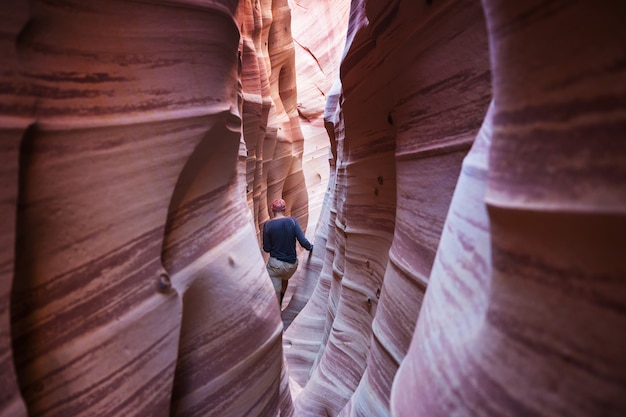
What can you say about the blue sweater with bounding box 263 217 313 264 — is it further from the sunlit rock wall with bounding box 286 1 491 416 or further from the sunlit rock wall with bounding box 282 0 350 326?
the sunlit rock wall with bounding box 282 0 350 326

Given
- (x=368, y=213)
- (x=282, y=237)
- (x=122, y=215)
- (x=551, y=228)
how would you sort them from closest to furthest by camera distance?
(x=551, y=228)
(x=122, y=215)
(x=368, y=213)
(x=282, y=237)

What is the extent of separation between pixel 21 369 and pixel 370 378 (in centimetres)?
84

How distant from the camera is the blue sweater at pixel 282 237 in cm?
278

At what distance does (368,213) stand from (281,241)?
1326 millimetres

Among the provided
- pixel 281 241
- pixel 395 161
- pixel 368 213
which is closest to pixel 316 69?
pixel 281 241

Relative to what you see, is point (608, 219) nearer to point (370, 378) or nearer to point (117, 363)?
point (117, 363)

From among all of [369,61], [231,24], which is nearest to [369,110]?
[369,61]

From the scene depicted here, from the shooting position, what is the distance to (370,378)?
1.18 metres

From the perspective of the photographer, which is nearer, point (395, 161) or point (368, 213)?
point (395, 161)

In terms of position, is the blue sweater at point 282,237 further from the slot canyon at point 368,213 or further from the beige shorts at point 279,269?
the slot canyon at point 368,213

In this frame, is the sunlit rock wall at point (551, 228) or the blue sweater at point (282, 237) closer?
the sunlit rock wall at point (551, 228)

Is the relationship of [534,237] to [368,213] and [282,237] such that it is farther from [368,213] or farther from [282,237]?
[282,237]

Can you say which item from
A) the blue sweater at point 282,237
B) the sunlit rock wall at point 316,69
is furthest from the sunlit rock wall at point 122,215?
the sunlit rock wall at point 316,69

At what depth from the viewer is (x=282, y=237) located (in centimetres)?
280
